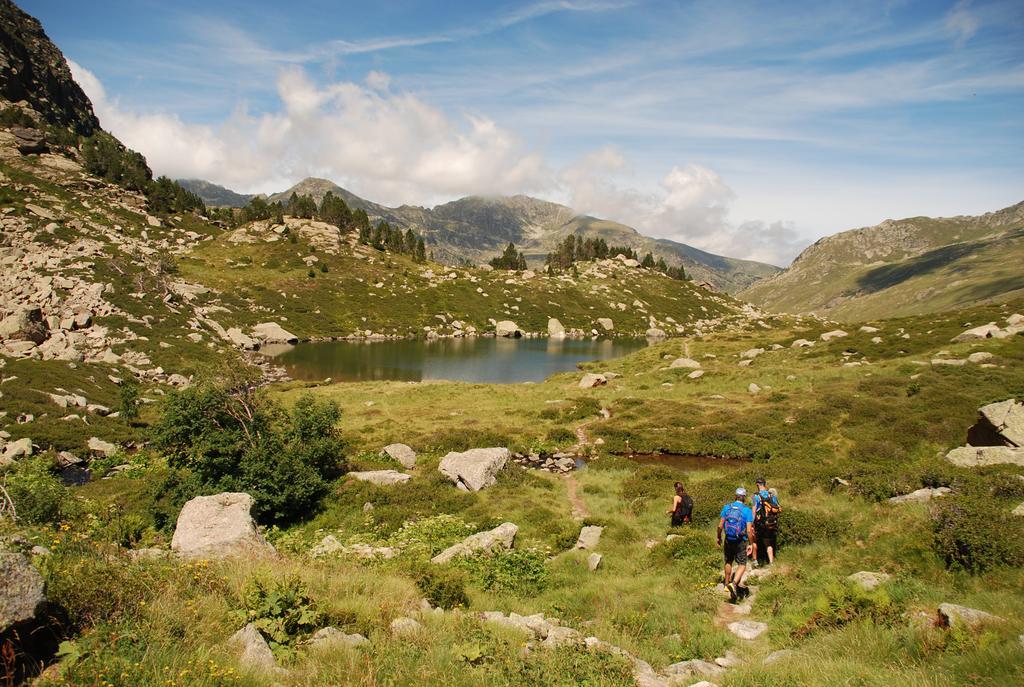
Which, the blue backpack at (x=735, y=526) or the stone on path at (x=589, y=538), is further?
the stone on path at (x=589, y=538)

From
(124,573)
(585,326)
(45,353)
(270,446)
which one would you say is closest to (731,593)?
(124,573)

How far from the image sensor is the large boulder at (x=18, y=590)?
20.5 ft

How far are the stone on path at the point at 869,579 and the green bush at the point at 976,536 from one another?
1581 mm

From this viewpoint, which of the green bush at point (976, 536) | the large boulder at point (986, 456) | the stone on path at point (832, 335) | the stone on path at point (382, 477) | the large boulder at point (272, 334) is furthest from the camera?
the large boulder at point (272, 334)

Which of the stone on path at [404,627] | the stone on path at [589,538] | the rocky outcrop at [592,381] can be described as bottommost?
the stone on path at [589,538]

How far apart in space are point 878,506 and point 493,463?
17.4m

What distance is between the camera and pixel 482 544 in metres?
17.0

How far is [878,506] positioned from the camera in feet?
55.5

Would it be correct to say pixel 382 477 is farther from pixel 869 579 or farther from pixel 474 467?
pixel 869 579

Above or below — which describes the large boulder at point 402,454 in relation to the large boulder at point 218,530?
below

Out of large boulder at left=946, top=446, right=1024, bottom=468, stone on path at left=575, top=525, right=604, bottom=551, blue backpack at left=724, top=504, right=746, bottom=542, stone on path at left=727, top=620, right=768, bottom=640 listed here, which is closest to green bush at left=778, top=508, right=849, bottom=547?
Result: blue backpack at left=724, top=504, right=746, bottom=542

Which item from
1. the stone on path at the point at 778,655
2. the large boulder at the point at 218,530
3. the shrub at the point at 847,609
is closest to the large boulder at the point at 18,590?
the large boulder at the point at 218,530

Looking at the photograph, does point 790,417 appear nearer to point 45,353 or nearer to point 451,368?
point 451,368

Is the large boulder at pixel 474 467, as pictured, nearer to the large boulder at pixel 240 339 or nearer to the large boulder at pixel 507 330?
the large boulder at pixel 240 339
